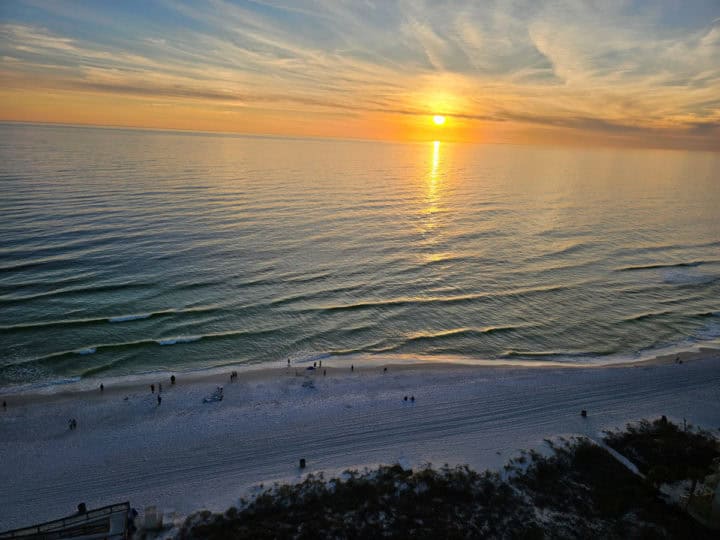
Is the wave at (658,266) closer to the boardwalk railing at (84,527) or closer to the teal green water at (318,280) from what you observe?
the teal green water at (318,280)

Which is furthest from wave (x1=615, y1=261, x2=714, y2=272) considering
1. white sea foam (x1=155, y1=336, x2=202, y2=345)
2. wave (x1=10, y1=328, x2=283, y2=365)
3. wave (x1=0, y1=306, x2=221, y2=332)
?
white sea foam (x1=155, y1=336, x2=202, y2=345)

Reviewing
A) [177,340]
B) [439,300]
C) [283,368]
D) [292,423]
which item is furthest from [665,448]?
[177,340]

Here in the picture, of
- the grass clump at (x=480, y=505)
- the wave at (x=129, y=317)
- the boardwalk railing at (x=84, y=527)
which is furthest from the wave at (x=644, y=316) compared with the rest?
the wave at (x=129, y=317)

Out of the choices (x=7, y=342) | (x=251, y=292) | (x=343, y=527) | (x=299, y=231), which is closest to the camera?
(x=343, y=527)

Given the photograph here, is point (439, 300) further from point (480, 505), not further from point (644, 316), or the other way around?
point (480, 505)

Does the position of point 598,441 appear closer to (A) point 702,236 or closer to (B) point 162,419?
(B) point 162,419

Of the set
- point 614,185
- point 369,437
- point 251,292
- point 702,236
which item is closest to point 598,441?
point 369,437
